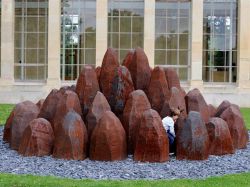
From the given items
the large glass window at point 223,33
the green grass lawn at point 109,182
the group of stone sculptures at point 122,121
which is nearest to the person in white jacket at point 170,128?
the group of stone sculptures at point 122,121

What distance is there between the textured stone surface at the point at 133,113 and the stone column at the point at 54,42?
22.6 metres

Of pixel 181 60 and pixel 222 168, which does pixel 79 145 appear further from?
pixel 181 60

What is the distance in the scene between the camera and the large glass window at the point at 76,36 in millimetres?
39000

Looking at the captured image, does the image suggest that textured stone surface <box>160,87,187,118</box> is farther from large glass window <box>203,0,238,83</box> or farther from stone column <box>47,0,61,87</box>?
large glass window <box>203,0,238,83</box>

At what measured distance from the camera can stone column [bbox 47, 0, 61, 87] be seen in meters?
37.6

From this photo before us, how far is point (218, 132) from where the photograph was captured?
15.6m

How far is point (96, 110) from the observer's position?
607 inches

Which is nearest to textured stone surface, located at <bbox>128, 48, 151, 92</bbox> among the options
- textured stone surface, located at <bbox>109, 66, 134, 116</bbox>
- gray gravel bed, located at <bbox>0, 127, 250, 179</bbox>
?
textured stone surface, located at <bbox>109, 66, 134, 116</bbox>

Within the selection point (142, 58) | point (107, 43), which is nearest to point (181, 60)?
point (107, 43)

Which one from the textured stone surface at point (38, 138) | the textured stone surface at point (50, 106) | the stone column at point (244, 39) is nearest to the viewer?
the textured stone surface at point (38, 138)

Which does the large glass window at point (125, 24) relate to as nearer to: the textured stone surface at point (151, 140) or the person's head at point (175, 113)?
the person's head at point (175, 113)

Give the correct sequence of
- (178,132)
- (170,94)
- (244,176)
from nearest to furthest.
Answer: (244,176) → (178,132) → (170,94)

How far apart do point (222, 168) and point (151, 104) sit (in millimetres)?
3413

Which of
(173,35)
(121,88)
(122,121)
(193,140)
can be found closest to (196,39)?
(173,35)
